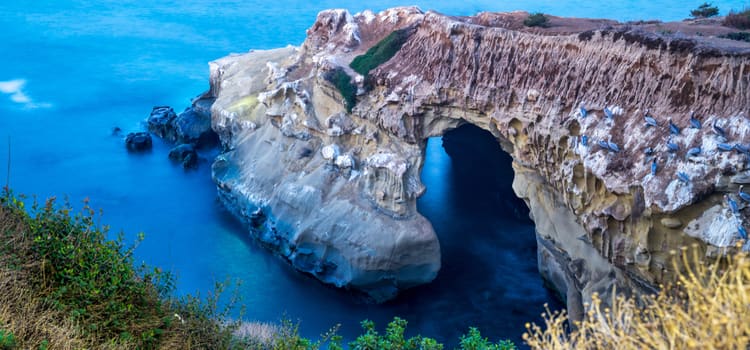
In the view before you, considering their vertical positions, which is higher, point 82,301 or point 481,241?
point 82,301

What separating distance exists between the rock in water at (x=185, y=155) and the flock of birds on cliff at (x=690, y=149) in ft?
79.6

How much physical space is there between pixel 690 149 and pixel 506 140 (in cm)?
766

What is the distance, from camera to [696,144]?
17125 millimetres

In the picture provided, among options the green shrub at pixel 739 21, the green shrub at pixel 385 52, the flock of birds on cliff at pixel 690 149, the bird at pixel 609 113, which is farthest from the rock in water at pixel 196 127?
the green shrub at pixel 739 21

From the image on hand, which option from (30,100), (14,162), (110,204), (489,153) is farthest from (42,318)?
(30,100)

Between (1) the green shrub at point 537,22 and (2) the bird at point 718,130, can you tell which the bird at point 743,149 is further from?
(1) the green shrub at point 537,22

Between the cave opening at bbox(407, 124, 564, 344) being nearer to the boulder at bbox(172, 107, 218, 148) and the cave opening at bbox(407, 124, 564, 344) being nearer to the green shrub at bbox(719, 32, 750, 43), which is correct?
the green shrub at bbox(719, 32, 750, 43)

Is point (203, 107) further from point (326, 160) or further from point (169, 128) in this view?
point (326, 160)

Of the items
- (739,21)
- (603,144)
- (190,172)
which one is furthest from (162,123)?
(739,21)

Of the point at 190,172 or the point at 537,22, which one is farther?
the point at 190,172

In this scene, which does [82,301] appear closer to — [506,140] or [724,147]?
[724,147]

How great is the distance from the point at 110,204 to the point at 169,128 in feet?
28.3

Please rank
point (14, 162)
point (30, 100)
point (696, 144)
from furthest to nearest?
point (30, 100)
point (14, 162)
point (696, 144)

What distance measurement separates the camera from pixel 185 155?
3778cm
